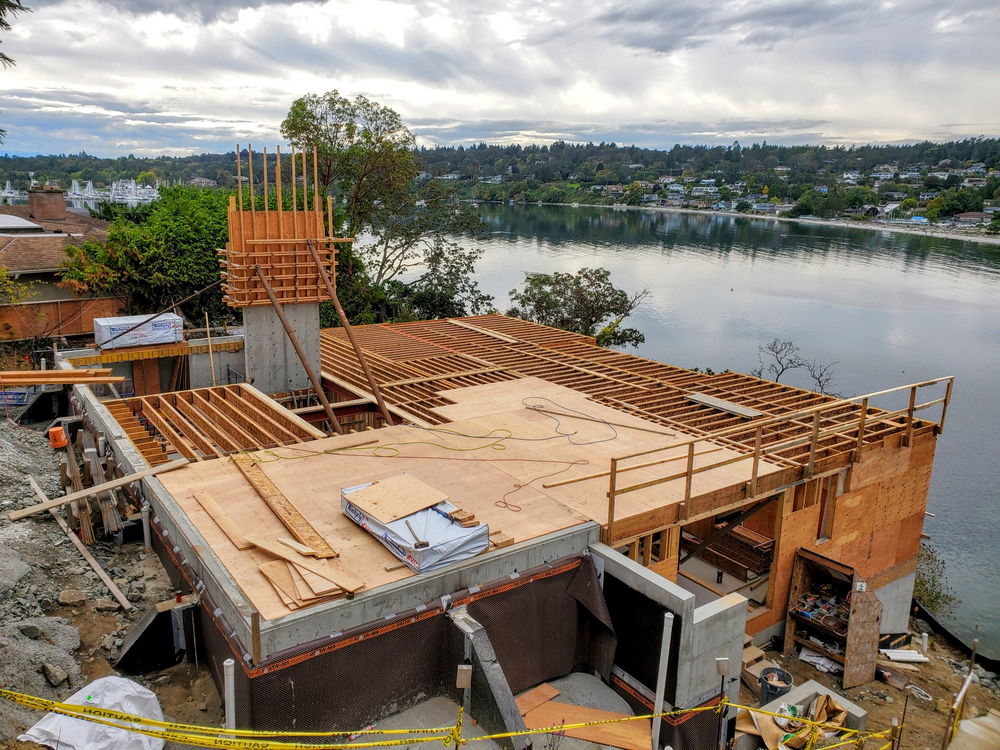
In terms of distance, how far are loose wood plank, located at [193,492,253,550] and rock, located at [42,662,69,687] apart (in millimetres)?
1913

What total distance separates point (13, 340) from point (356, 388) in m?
16.9

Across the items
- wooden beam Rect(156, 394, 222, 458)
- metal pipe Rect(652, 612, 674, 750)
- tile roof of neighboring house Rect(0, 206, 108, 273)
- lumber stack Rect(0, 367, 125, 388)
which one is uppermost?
lumber stack Rect(0, 367, 125, 388)

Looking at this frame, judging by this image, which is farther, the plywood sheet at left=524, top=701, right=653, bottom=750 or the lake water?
the lake water

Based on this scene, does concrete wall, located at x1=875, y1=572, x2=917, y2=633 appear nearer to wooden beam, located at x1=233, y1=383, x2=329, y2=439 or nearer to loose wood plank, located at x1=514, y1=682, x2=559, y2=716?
loose wood plank, located at x1=514, y1=682, x2=559, y2=716

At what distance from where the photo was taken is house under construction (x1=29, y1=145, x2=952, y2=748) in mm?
7078

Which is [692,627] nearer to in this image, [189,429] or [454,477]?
[454,477]

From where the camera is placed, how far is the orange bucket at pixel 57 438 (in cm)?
1120

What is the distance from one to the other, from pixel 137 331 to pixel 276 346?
4241mm

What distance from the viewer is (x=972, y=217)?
93750mm

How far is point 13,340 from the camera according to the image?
957 inches

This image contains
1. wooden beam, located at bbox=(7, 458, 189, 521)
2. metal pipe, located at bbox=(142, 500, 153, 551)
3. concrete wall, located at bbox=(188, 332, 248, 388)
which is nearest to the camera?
wooden beam, located at bbox=(7, 458, 189, 521)

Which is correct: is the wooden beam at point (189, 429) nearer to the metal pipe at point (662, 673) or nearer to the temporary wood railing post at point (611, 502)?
the temporary wood railing post at point (611, 502)

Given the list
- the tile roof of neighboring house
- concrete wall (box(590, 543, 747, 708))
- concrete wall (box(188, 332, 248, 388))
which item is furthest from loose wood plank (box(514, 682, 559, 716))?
the tile roof of neighboring house

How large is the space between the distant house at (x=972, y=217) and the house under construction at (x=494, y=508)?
9734cm
